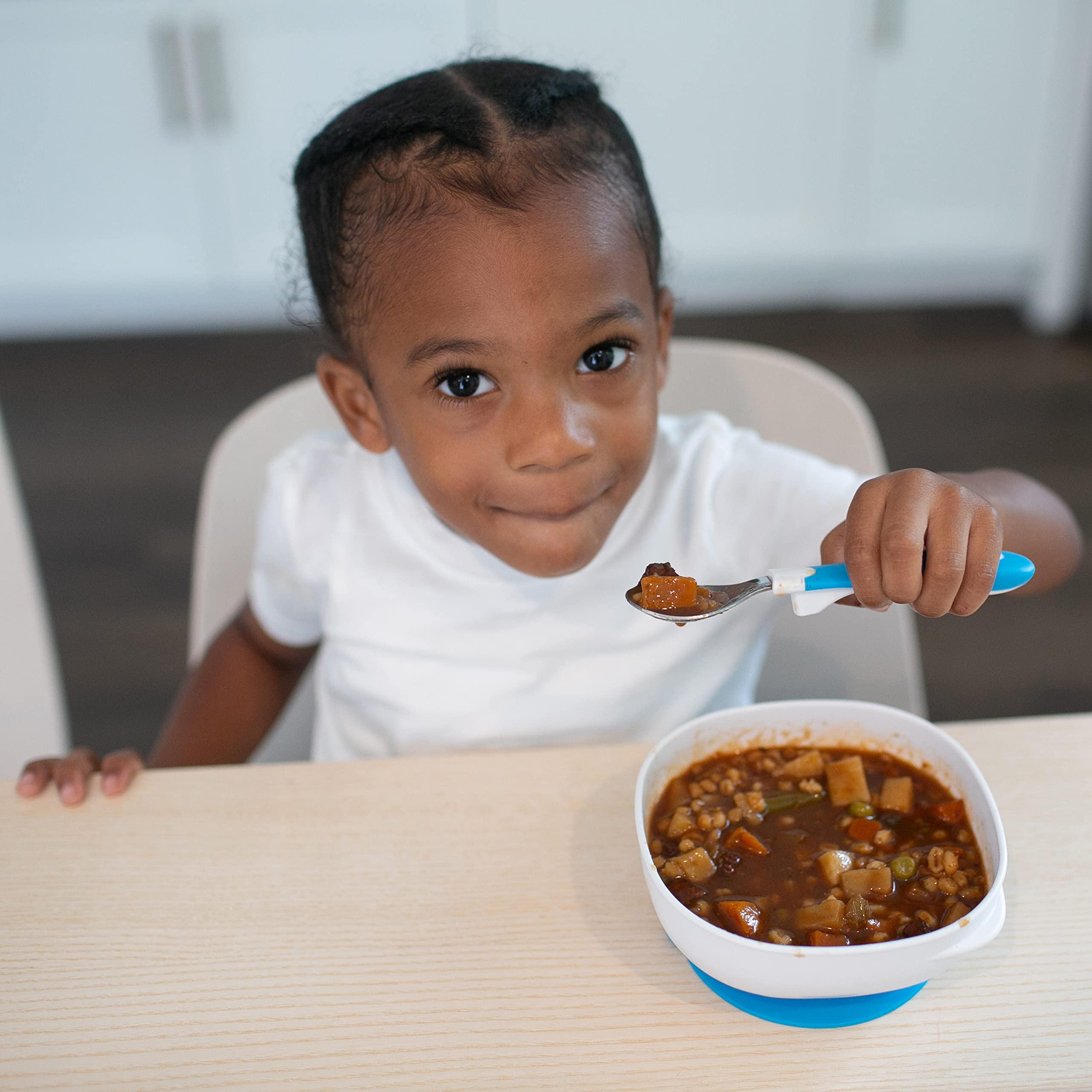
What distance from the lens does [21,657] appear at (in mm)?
1096

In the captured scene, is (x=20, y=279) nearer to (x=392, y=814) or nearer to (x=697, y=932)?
(x=392, y=814)

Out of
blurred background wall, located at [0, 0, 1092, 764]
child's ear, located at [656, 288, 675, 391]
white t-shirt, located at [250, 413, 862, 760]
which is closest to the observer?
child's ear, located at [656, 288, 675, 391]

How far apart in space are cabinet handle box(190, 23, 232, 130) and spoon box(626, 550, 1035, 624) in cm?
263

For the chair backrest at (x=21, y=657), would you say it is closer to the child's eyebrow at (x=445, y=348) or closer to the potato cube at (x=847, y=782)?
the child's eyebrow at (x=445, y=348)

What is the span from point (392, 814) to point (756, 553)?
1.34 ft

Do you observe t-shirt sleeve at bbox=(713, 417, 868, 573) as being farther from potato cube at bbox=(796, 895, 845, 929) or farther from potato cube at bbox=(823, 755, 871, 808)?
potato cube at bbox=(796, 895, 845, 929)

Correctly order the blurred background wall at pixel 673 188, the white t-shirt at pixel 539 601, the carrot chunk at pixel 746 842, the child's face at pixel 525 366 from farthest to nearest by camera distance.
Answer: the blurred background wall at pixel 673 188
the white t-shirt at pixel 539 601
the child's face at pixel 525 366
the carrot chunk at pixel 746 842

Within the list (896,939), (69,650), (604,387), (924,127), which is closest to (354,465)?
(604,387)

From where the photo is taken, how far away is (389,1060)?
545 mm

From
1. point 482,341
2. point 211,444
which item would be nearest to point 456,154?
point 482,341

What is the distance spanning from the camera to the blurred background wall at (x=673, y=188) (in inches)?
106

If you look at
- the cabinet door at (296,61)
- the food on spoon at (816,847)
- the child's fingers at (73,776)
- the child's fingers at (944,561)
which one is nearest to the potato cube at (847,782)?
the food on spoon at (816,847)

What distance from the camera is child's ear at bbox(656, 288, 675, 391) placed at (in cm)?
84

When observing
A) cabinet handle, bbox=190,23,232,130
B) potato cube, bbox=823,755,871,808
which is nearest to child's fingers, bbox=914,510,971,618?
potato cube, bbox=823,755,871,808
